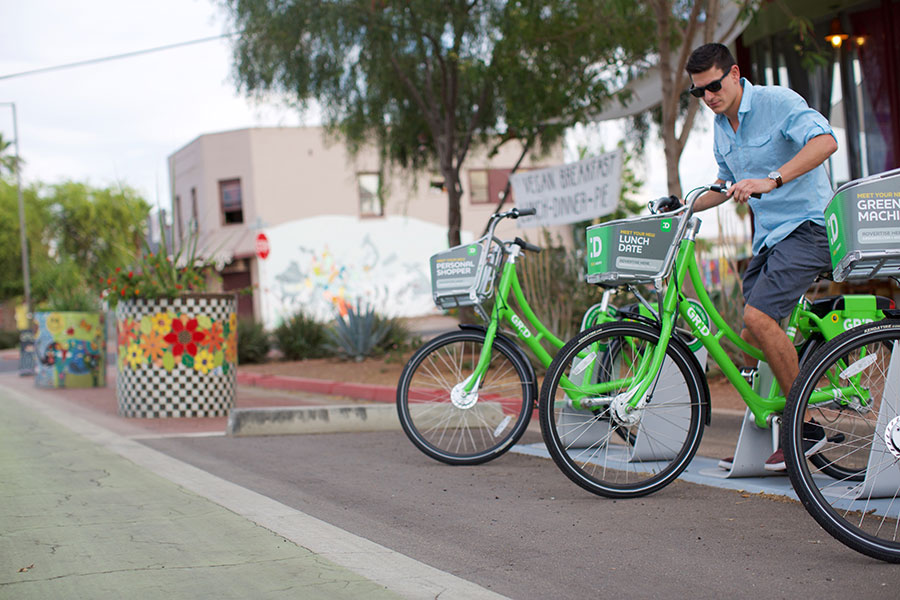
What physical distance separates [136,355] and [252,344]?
28.1 feet

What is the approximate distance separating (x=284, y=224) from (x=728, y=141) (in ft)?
103

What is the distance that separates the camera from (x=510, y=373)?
555 cm

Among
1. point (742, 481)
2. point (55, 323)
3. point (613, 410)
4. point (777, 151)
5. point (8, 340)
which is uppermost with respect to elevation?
point (777, 151)

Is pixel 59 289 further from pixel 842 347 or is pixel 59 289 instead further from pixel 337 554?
pixel 842 347

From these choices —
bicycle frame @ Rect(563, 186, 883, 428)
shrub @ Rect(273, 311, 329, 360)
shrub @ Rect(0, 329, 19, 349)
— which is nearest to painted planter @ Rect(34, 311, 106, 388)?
shrub @ Rect(273, 311, 329, 360)

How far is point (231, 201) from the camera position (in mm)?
35281

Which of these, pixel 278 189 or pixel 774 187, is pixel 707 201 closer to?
pixel 774 187

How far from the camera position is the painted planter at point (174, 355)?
27.2ft

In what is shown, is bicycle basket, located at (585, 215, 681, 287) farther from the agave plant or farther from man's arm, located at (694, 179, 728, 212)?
the agave plant

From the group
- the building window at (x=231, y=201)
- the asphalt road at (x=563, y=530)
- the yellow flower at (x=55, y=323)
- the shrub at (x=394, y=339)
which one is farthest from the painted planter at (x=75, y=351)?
the building window at (x=231, y=201)

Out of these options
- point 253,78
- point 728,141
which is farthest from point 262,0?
point 728,141

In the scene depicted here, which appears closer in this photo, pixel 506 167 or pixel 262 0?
pixel 262 0

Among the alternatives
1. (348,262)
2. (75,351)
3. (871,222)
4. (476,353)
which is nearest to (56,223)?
(348,262)

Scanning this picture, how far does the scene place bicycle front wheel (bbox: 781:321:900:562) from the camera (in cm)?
327
